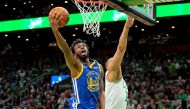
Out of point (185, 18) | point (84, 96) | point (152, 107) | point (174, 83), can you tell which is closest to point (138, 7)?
point (84, 96)

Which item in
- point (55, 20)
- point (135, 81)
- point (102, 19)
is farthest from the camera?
point (102, 19)

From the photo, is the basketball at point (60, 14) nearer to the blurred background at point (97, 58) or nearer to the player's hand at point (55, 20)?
the player's hand at point (55, 20)

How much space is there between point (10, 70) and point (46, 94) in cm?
674

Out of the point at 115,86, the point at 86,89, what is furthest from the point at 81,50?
the point at 115,86

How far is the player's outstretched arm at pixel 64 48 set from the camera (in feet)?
15.5

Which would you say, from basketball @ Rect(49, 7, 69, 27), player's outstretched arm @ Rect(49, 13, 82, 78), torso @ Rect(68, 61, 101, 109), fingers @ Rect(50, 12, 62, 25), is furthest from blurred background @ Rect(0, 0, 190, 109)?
fingers @ Rect(50, 12, 62, 25)

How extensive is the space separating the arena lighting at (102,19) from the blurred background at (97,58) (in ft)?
2.80

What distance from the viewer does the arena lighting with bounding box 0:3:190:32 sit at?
60.3 feet

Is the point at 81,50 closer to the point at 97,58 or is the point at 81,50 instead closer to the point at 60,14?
the point at 60,14

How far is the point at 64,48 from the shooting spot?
4809 mm

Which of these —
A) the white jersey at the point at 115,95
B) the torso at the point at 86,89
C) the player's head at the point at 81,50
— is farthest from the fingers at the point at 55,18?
the white jersey at the point at 115,95

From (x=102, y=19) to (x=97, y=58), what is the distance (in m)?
2.82

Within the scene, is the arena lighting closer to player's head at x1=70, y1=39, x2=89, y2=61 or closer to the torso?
player's head at x1=70, y1=39, x2=89, y2=61

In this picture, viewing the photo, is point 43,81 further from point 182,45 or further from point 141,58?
point 182,45
